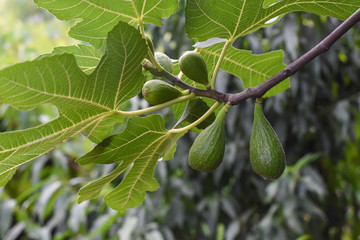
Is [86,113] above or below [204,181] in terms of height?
above

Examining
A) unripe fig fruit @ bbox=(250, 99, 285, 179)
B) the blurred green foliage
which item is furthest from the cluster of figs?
the blurred green foliage

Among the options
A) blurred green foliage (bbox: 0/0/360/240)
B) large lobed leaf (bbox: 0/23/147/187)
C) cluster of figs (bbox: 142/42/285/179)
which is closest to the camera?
large lobed leaf (bbox: 0/23/147/187)

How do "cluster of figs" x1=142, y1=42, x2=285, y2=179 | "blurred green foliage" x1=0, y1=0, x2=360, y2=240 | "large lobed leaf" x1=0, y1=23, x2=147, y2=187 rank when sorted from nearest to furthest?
"large lobed leaf" x1=0, y1=23, x2=147, y2=187
"cluster of figs" x1=142, y1=42, x2=285, y2=179
"blurred green foliage" x1=0, y1=0, x2=360, y2=240

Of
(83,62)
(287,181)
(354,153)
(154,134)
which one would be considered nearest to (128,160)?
(154,134)

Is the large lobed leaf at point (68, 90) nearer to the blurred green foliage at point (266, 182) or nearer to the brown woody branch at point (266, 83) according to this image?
the brown woody branch at point (266, 83)

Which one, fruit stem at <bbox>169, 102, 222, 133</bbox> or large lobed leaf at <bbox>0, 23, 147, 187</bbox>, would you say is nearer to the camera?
large lobed leaf at <bbox>0, 23, 147, 187</bbox>

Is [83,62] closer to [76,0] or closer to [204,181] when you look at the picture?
[76,0]

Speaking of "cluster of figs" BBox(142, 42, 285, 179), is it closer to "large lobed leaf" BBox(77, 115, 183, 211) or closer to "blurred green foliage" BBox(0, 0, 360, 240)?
"large lobed leaf" BBox(77, 115, 183, 211)
